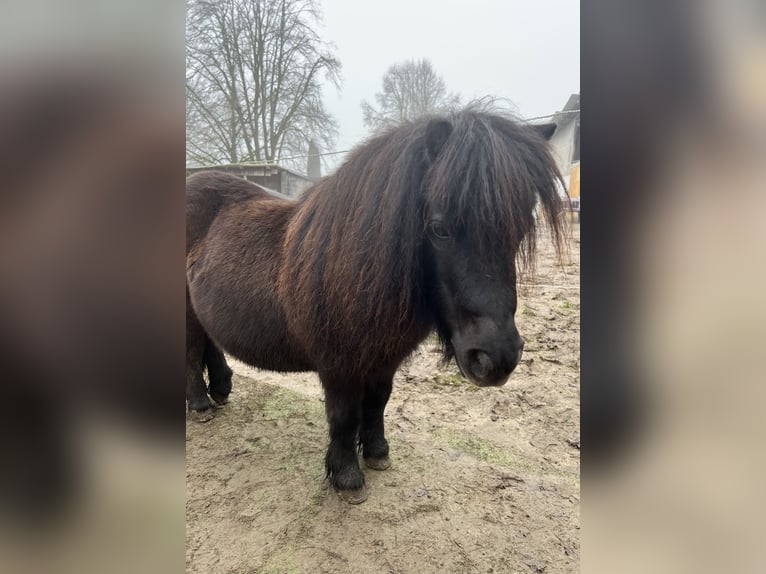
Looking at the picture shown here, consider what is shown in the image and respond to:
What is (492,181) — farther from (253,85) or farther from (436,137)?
(253,85)

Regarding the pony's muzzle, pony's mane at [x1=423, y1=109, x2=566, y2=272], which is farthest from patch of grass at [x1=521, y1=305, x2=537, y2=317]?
the pony's muzzle

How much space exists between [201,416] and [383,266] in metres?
2.06

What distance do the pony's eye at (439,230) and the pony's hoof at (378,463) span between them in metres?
1.43

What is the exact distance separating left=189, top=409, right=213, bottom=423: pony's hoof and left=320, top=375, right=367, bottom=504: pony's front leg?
3.97 ft

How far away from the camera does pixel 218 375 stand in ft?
8.73

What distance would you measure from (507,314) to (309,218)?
1052 mm

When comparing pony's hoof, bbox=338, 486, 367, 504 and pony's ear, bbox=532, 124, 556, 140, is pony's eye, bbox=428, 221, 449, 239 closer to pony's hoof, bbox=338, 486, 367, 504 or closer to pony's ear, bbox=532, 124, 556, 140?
pony's ear, bbox=532, 124, 556, 140

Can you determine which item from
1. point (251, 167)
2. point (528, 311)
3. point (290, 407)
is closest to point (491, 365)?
point (290, 407)

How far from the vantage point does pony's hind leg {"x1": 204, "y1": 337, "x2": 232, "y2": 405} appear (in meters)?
2.60

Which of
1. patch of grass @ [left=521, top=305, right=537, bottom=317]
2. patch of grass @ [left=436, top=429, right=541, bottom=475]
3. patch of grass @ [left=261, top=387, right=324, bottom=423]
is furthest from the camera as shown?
patch of grass @ [left=521, top=305, right=537, bottom=317]
